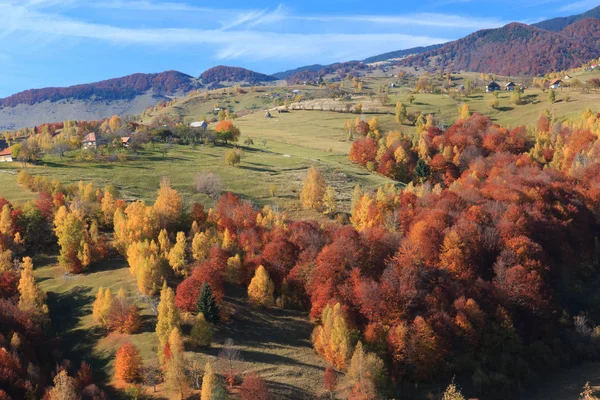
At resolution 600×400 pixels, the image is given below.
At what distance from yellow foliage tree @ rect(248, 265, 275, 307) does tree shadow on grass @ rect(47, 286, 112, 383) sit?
61.2 feet

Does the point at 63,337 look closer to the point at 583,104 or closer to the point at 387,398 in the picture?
the point at 387,398

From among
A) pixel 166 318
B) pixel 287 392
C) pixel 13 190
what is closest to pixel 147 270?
pixel 166 318

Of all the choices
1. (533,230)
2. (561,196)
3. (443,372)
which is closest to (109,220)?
(443,372)

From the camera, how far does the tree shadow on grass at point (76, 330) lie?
167 feet

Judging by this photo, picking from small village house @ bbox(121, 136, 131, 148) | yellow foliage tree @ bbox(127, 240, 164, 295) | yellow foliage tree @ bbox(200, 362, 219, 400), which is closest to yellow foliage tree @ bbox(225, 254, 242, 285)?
yellow foliage tree @ bbox(127, 240, 164, 295)

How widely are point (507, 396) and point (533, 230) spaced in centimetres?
3518

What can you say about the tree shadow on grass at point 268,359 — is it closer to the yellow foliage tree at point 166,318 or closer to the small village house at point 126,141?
the yellow foliage tree at point 166,318

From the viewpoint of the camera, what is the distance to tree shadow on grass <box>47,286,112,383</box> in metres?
50.8

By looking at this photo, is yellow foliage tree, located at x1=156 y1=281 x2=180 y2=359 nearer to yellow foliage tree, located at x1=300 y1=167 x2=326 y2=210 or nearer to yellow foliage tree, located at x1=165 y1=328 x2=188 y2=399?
yellow foliage tree, located at x1=165 y1=328 x2=188 y2=399

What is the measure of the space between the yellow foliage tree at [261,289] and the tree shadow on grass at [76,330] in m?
18.7

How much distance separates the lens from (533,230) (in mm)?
76625

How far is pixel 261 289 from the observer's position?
198 ft

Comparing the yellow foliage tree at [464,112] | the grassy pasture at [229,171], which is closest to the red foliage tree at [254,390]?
the grassy pasture at [229,171]

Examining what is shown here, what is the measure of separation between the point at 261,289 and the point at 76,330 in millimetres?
23090
